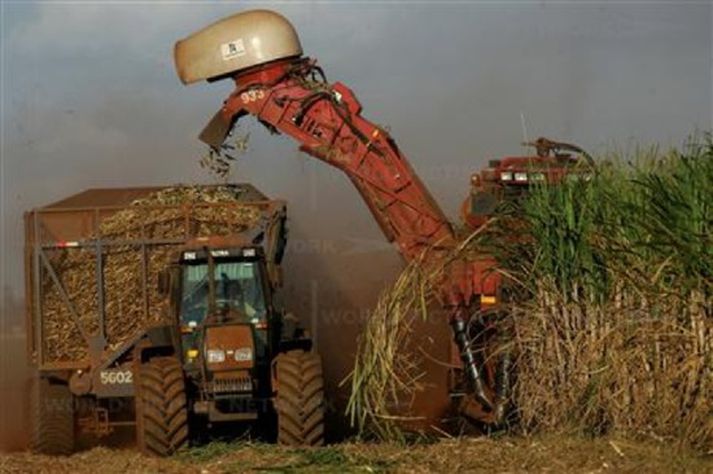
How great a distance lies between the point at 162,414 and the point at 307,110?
14.8ft

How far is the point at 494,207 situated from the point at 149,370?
4060 mm

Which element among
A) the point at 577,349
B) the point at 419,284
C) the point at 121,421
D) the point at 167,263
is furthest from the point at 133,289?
the point at 577,349

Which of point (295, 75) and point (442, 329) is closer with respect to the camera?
point (442, 329)

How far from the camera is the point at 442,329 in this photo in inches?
587

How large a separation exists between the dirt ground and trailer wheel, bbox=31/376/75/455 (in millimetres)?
3732

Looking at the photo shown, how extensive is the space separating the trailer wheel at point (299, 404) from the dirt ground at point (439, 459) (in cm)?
Result: 89

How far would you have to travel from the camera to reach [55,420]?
17438mm

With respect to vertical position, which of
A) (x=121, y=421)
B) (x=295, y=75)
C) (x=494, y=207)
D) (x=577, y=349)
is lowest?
(x=121, y=421)

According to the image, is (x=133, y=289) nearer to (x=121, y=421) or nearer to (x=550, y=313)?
(x=121, y=421)

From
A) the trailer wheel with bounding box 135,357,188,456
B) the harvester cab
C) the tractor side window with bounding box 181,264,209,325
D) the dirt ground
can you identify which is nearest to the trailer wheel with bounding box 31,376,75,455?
the tractor side window with bounding box 181,264,209,325

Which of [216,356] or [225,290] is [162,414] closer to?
[216,356]

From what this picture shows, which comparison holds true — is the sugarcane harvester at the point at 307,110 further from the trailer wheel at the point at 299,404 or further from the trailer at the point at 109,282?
the trailer wheel at the point at 299,404

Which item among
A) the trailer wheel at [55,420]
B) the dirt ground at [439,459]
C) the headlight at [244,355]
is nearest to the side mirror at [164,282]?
the headlight at [244,355]

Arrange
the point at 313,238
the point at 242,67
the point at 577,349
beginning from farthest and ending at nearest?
the point at 313,238 < the point at 242,67 < the point at 577,349
